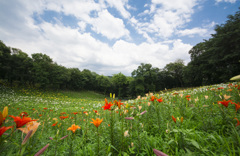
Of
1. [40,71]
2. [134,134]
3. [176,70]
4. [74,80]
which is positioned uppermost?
[176,70]

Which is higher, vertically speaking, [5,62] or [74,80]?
[5,62]

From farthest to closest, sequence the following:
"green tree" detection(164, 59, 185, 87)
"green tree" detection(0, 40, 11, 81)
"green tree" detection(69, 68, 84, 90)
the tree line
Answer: "green tree" detection(164, 59, 185, 87)
"green tree" detection(69, 68, 84, 90)
"green tree" detection(0, 40, 11, 81)
the tree line

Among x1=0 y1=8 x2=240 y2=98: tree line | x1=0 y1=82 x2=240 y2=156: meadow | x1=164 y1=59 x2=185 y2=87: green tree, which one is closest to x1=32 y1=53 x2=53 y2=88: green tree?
x1=0 y1=8 x2=240 y2=98: tree line

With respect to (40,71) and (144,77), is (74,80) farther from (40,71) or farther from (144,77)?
(144,77)

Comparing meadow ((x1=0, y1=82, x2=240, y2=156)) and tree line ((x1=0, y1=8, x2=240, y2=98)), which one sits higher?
tree line ((x1=0, y1=8, x2=240, y2=98))

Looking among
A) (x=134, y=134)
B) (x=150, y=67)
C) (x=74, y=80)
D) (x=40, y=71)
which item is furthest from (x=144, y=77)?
(x=134, y=134)

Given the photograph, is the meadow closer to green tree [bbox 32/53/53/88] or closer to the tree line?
the tree line

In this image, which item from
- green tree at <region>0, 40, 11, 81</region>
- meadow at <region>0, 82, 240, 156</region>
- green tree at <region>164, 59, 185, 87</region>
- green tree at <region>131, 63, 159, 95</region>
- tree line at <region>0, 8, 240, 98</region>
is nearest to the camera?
meadow at <region>0, 82, 240, 156</region>

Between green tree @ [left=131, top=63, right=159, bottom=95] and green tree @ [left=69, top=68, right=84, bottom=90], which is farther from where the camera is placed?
green tree @ [left=69, top=68, right=84, bottom=90]

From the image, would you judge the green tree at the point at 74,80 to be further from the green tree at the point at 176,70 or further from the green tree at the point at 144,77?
the green tree at the point at 176,70

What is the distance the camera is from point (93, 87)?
48.2m

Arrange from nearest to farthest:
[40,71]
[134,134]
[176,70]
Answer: [134,134]
[40,71]
[176,70]

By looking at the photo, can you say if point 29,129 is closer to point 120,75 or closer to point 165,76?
point 120,75

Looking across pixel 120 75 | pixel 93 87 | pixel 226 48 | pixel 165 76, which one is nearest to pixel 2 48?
pixel 93 87
